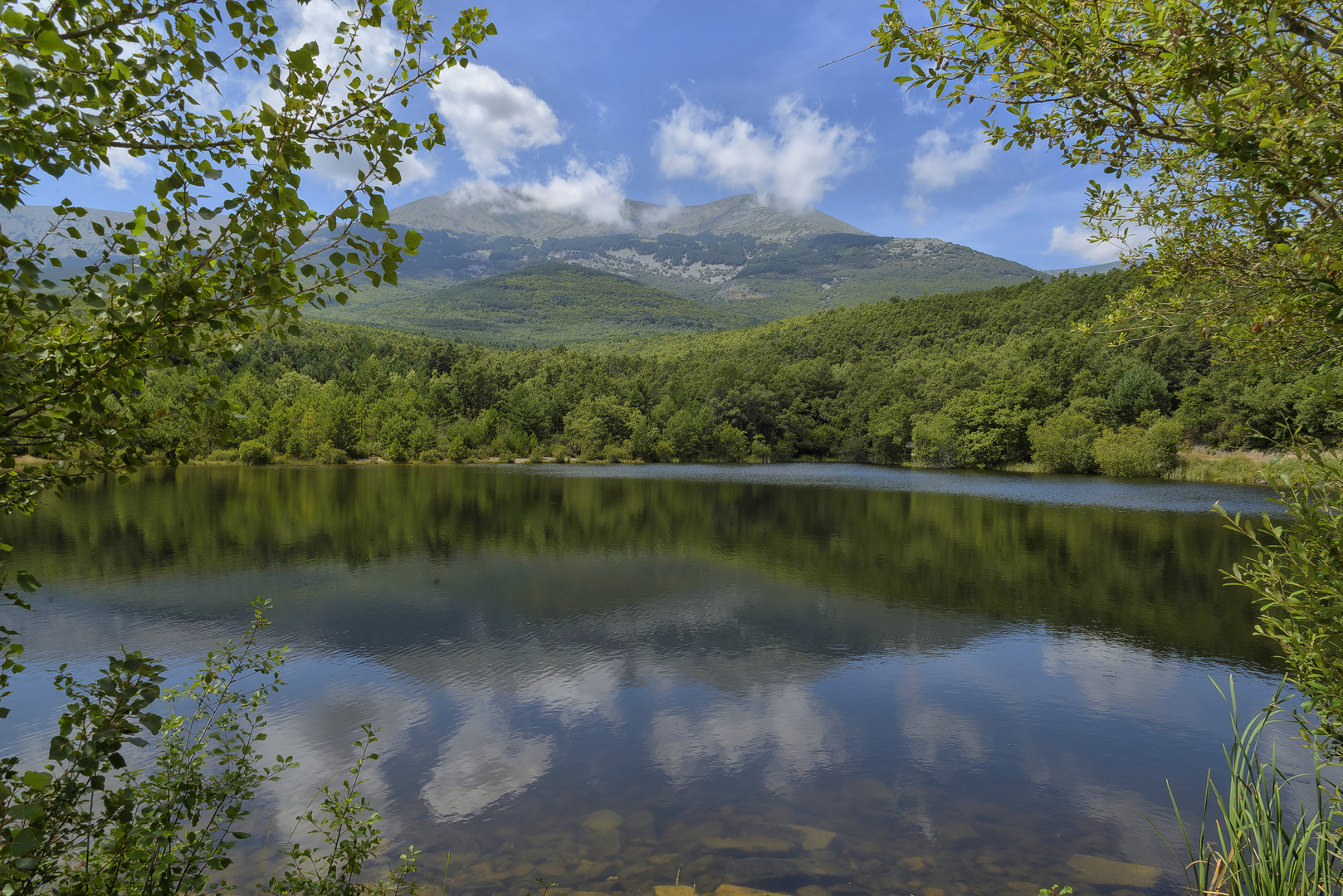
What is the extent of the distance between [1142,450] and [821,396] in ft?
170

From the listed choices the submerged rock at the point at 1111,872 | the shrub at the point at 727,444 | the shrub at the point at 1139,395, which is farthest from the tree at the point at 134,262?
the shrub at the point at 727,444

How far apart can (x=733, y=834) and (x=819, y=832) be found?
97 cm

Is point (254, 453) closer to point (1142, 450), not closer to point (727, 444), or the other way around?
point (727, 444)

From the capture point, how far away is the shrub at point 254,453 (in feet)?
220

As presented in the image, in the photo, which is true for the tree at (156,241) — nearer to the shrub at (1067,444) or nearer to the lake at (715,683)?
the lake at (715,683)

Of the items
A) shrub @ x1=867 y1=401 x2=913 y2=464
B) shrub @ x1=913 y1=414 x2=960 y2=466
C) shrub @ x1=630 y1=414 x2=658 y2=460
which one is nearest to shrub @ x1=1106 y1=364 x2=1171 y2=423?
shrub @ x1=913 y1=414 x2=960 y2=466

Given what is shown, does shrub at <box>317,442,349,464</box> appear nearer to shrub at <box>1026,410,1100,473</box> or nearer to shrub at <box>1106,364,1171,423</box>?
shrub at <box>1026,410,1100,473</box>

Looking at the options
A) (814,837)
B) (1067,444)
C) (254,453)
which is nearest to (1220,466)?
(1067,444)

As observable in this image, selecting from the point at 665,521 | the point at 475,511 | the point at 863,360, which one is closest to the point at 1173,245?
the point at 665,521

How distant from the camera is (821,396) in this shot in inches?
4119

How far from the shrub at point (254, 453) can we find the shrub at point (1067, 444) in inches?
3189

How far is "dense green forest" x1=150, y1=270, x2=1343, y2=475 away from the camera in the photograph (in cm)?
6316

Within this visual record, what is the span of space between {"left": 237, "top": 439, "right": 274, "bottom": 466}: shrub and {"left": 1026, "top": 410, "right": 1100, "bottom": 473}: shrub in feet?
266

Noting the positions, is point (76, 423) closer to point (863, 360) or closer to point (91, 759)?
point (91, 759)
